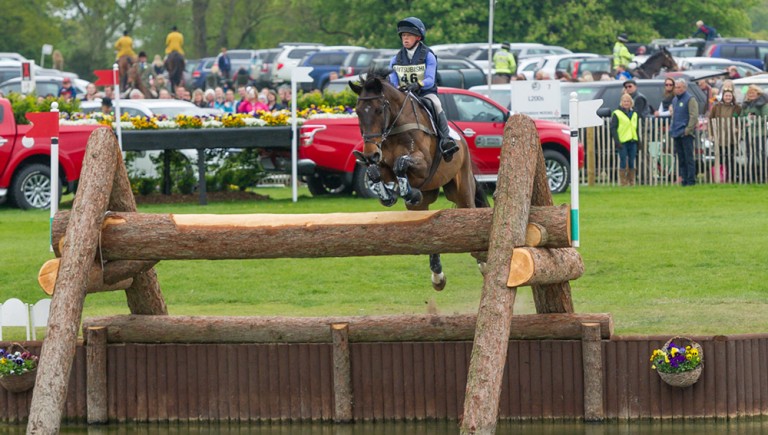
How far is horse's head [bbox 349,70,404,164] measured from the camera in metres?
12.7

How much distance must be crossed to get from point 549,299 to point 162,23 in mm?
62290

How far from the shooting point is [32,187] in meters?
24.9

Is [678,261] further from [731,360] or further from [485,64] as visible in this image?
[485,64]

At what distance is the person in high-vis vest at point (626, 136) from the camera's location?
2712 cm

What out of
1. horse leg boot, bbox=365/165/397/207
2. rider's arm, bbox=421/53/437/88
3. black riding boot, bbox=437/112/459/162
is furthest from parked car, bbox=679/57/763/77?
horse leg boot, bbox=365/165/397/207

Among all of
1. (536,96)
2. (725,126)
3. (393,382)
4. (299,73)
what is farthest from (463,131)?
(393,382)

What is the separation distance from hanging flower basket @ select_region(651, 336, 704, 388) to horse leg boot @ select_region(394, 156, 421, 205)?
250 cm

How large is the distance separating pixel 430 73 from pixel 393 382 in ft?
9.61

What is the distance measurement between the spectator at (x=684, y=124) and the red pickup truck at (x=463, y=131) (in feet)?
6.50

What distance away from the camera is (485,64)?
42.8 metres

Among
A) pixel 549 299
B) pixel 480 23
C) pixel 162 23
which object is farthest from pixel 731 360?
pixel 162 23

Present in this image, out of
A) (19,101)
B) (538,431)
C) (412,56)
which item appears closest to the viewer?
(538,431)

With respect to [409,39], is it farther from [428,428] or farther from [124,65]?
[124,65]

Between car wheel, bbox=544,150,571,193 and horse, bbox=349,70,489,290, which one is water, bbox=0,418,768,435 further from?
car wheel, bbox=544,150,571,193
